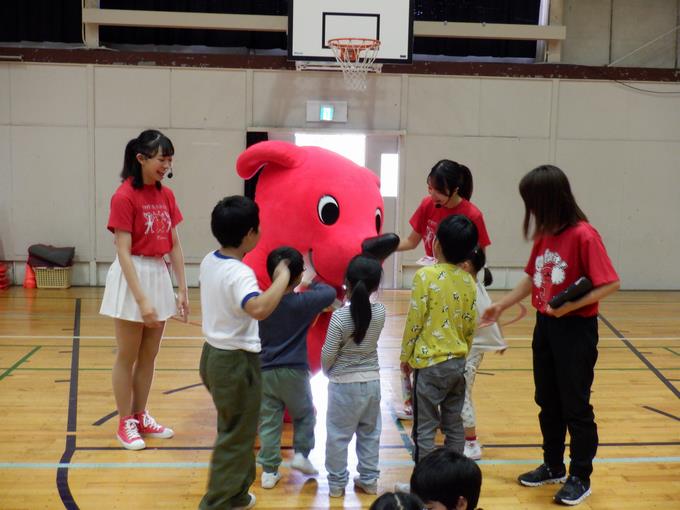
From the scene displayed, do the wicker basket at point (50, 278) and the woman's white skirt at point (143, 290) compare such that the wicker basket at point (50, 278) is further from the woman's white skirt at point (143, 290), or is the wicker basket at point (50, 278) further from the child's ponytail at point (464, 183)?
the child's ponytail at point (464, 183)

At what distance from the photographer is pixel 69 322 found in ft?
23.7

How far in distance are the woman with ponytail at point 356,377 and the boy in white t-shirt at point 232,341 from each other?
41 centimetres

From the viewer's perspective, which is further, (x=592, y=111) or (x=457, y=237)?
(x=592, y=111)

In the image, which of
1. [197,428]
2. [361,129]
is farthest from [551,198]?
[361,129]

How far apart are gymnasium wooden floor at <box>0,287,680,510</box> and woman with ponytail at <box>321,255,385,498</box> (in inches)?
5.6

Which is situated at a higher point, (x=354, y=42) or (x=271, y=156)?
(x=354, y=42)

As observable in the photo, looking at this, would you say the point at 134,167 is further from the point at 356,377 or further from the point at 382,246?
the point at 356,377

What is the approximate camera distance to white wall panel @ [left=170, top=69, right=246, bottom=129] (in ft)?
31.0

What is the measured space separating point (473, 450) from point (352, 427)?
33.6 inches

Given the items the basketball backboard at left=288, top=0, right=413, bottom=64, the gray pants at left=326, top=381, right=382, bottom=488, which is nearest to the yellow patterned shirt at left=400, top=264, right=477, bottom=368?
the gray pants at left=326, top=381, right=382, bottom=488

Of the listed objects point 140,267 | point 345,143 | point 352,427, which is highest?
point 345,143

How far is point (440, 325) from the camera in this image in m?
3.13

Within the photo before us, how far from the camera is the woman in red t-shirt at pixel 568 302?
10.1 feet

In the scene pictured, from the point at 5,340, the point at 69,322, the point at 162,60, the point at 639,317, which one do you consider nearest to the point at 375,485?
the point at 5,340
